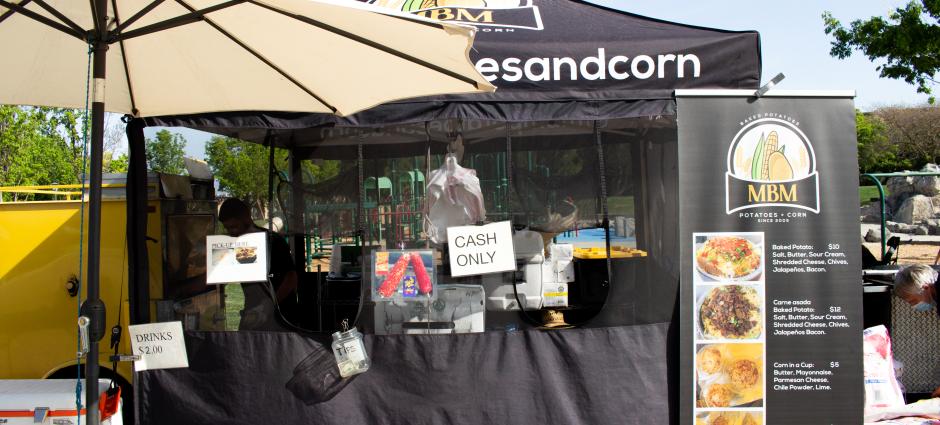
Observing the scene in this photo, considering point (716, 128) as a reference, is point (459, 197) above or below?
below

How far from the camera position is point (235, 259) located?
13.1ft

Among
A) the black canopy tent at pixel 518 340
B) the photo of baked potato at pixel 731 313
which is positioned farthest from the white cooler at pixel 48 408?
the photo of baked potato at pixel 731 313

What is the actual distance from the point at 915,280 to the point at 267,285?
4.14 m

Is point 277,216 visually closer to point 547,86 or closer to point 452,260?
point 452,260

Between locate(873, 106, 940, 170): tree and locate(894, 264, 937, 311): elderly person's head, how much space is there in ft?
86.7

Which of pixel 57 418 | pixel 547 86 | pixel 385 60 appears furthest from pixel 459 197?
pixel 57 418

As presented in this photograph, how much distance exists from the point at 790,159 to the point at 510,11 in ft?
6.42

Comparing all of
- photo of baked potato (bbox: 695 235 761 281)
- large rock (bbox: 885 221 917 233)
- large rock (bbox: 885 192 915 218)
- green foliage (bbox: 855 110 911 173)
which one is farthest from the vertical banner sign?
green foliage (bbox: 855 110 911 173)

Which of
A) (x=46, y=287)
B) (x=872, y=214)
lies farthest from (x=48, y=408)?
(x=872, y=214)

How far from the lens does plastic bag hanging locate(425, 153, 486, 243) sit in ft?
13.3

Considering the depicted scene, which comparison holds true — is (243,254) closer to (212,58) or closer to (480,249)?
(212,58)

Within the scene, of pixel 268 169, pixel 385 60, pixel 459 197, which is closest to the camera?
pixel 385 60

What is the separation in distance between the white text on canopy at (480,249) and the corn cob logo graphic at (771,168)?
132 centimetres

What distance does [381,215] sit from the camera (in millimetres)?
4262
